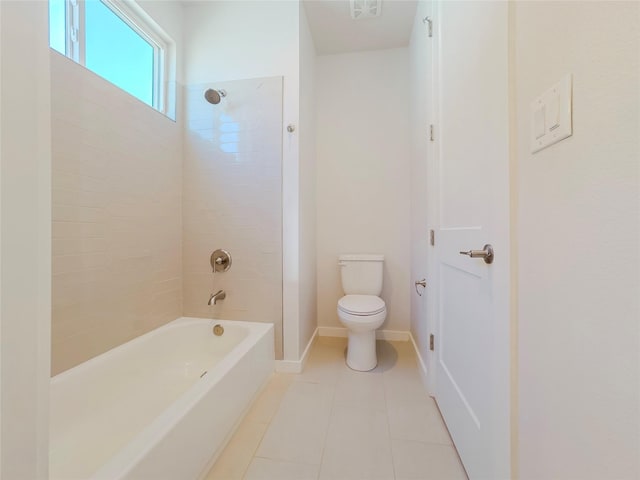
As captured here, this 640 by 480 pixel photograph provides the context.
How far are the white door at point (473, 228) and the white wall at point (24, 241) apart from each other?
1.01 metres

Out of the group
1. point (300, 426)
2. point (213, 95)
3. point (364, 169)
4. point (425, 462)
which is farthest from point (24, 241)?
point (364, 169)

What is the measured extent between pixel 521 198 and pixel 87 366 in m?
1.89

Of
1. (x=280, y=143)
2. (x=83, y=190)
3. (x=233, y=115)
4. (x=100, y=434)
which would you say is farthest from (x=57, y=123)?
(x=100, y=434)

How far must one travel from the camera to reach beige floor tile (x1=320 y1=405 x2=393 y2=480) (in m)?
1.05

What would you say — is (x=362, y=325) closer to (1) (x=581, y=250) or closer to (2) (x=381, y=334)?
(2) (x=381, y=334)

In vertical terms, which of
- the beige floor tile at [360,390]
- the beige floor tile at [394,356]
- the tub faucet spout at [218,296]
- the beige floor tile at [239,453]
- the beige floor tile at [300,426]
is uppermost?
the tub faucet spout at [218,296]

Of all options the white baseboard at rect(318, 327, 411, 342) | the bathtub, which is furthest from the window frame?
the white baseboard at rect(318, 327, 411, 342)

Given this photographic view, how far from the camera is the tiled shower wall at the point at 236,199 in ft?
6.02

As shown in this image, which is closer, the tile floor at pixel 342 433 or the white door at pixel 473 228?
the white door at pixel 473 228

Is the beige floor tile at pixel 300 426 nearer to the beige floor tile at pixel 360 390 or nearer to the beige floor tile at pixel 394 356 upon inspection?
the beige floor tile at pixel 360 390

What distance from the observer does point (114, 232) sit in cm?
142

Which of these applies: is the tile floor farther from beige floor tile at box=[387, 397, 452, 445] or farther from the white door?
the white door

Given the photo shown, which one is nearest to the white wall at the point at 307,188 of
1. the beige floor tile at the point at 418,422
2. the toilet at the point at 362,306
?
the toilet at the point at 362,306

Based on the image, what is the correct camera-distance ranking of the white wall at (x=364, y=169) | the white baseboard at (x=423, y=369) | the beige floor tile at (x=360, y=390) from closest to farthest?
the beige floor tile at (x=360, y=390), the white baseboard at (x=423, y=369), the white wall at (x=364, y=169)
